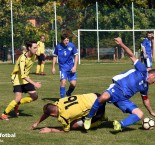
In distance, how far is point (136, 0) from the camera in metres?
50.7

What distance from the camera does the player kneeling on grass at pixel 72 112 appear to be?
9.41 metres

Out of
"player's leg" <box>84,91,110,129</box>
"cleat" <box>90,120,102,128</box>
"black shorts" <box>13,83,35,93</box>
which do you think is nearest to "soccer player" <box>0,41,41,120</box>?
"black shorts" <box>13,83,35,93</box>

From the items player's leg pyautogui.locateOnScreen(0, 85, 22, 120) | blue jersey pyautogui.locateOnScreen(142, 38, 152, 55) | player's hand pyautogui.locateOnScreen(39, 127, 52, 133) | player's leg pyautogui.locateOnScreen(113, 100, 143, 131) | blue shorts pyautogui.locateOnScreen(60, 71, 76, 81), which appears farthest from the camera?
blue jersey pyautogui.locateOnScreen(142, 38, 152, 55)

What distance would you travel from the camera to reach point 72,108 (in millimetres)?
9477

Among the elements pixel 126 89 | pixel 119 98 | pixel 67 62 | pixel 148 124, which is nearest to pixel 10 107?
pixel 119 98

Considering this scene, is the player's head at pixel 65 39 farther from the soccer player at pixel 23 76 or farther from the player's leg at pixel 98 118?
the player's leg at pixel 98 118

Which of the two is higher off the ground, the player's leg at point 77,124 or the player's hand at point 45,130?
the player's leg at point 77,124

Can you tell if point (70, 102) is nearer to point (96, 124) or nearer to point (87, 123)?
point (87, 123)

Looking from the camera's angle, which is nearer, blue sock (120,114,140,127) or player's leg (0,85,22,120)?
blue sock (120,114,140,127)

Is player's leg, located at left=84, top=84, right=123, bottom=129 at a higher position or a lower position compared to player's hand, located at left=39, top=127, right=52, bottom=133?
higher

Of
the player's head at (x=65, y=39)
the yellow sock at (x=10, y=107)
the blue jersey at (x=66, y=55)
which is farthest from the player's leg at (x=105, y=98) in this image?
the blue jersey at (x=66, y=55)

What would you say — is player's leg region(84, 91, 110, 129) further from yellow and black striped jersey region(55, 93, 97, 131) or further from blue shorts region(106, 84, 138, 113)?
yellow and black striped jersey region(55, 93, 97, 131)

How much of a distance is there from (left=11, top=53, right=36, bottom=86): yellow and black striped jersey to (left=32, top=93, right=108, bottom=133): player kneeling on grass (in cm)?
165

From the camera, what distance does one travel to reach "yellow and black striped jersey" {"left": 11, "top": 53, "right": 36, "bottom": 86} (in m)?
11.0
